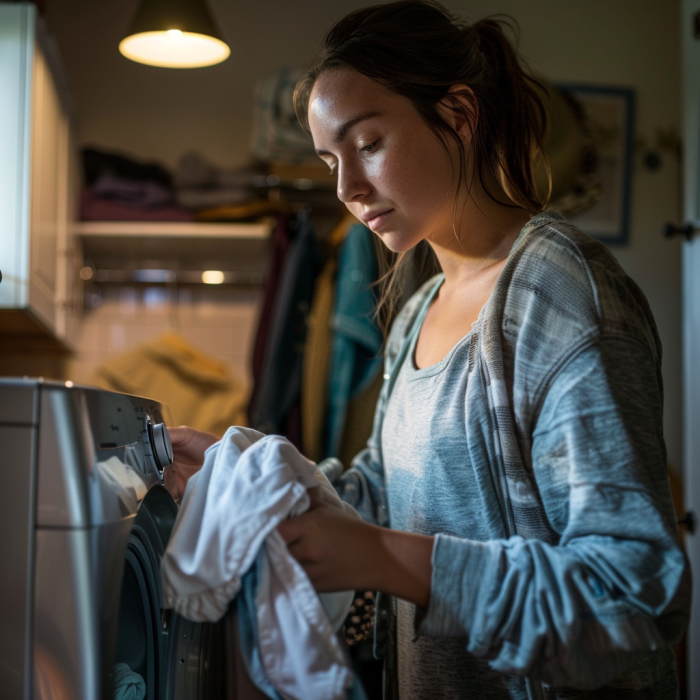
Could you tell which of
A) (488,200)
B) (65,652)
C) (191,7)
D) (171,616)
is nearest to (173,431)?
(171,616)

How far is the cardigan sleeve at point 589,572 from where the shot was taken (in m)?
0.59

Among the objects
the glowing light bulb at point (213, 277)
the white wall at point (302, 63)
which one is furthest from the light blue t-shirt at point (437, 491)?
the white wall at point (302, 63)

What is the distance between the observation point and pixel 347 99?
0.84 m

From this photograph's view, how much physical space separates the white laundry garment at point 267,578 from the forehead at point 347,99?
0.41 meters

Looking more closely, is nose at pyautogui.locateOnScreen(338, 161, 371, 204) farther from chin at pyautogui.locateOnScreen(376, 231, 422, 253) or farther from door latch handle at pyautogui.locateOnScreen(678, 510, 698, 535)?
door latch handle at pyautogui.locateOnScreen(678, 510, 698, 535)

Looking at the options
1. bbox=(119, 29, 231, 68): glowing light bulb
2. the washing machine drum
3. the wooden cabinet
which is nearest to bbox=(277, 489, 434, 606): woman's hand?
the washing machine drum

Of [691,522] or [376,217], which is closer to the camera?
[376,217]

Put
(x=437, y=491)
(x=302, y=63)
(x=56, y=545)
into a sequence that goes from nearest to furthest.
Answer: (x=56, y=545)
(x=437, y=491)
(x=302, y=63)

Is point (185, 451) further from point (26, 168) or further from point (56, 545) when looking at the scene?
point (26, 168)

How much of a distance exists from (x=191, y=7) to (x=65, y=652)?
1514 mm

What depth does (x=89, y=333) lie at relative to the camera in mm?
2539

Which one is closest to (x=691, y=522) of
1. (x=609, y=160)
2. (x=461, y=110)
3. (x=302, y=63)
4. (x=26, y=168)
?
(x=461, y=110)

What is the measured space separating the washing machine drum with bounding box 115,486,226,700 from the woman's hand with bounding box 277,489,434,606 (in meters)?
0.11

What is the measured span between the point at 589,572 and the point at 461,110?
53 cm
